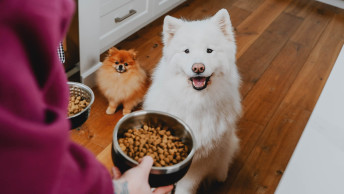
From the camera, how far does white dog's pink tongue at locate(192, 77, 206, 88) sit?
138 cm

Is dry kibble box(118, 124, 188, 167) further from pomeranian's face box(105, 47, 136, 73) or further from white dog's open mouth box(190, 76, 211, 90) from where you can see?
pomeranian's face box(105, 47, 136, 73)

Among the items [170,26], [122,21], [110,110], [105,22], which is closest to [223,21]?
[170,26]

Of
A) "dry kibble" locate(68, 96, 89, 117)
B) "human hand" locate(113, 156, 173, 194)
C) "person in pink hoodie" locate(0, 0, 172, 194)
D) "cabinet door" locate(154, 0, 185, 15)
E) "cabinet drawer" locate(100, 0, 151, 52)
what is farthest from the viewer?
"cabinet door" locate(154, 0, 185, 15)

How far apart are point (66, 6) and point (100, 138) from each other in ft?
5.20

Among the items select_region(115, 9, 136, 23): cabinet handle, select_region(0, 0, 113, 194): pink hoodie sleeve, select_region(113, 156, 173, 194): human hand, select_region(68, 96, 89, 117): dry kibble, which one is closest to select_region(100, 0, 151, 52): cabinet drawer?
select_region(115, 9, 136, 23): cabinet handle

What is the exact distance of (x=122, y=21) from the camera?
2520 mm

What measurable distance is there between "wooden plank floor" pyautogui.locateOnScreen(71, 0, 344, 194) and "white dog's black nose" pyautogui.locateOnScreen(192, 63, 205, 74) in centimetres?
78

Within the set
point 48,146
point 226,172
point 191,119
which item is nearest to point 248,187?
point 226,172

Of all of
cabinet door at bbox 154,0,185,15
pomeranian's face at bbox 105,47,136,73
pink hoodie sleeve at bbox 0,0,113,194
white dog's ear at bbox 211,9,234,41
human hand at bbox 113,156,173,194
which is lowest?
cabinet door at bbox 154,0,185,15

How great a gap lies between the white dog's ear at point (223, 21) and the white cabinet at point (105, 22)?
3.03ft

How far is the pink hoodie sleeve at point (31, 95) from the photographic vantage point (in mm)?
363

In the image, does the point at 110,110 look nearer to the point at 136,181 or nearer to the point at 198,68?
the point at 198,68

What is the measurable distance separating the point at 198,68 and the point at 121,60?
829 millimetres

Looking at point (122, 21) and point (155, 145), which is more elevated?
point (155, 145)
